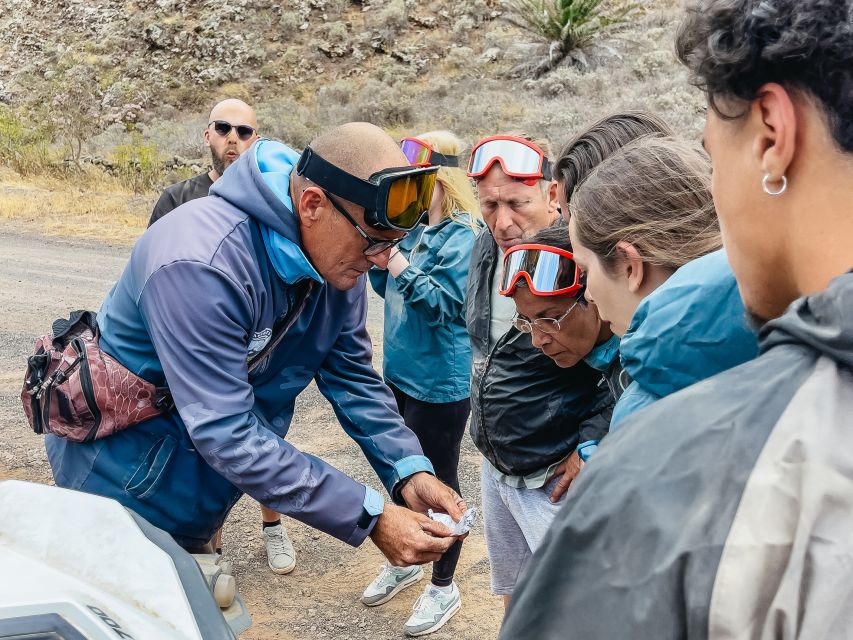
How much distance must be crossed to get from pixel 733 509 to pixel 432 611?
3122mm

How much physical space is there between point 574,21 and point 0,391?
17115 mm

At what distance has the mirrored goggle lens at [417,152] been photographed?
429cm

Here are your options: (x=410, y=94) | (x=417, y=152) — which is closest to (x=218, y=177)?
(x=417, y=152)

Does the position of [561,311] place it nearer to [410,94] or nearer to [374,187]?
[374,187]

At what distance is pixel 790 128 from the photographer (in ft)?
3.08

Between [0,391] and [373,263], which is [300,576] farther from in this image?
[0,391]

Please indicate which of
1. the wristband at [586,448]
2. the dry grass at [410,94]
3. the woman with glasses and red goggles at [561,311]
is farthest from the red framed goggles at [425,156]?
the dry grass at [410,94]

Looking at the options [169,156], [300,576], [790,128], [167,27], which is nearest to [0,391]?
[300,576]

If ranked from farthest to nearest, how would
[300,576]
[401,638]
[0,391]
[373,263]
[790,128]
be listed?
[0,391], [300,576], [401,638], [373,263], [790,128]

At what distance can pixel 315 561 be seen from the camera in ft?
14.1

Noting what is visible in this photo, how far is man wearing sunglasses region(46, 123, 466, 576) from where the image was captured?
7.63ft

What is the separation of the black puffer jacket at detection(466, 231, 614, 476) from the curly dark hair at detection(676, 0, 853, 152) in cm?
172

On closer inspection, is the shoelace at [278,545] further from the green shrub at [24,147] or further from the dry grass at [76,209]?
the green shrub at [24,147]

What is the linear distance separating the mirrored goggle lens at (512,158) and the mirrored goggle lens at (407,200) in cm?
72
